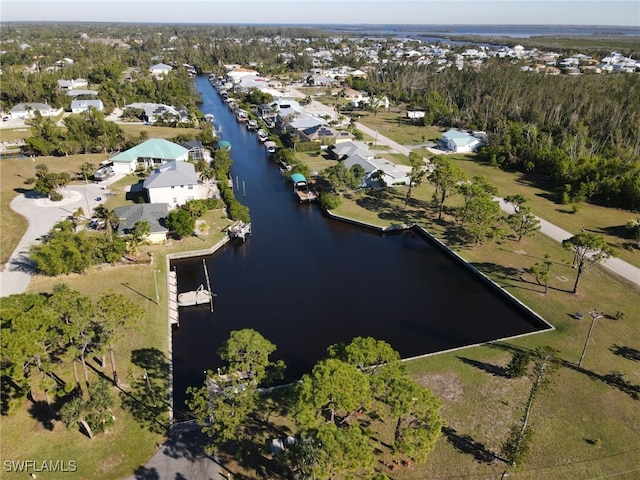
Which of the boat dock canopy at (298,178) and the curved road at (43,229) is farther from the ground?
the boat dock canopy at (298,178)

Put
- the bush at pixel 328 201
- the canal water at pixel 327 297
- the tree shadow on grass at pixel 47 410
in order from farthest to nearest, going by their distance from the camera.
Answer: the bush at pixel 328 201
the canal water at pixel 327 297
the tree shadow on grass at pixel 47 410

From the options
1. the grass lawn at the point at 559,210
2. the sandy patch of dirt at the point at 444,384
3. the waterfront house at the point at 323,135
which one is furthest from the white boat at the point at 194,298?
the waterfront house at the point at 323,135

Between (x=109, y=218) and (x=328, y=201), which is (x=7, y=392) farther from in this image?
(x=328, y=201)

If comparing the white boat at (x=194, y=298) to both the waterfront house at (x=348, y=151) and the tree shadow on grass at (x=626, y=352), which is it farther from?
the waterfront house at (x=348, y=151)

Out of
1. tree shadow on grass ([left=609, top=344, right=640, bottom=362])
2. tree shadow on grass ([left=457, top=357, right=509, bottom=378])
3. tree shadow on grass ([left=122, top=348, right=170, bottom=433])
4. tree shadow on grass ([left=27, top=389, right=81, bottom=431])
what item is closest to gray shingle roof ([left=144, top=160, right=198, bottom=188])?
tree shadow on grass ([left=122, top=348, right=170, bottom=433])

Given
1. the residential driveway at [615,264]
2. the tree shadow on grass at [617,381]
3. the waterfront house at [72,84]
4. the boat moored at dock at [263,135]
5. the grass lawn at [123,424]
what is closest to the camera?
the grass lawn at [123,424]

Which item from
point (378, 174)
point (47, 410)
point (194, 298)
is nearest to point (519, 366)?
point (194, 298)
